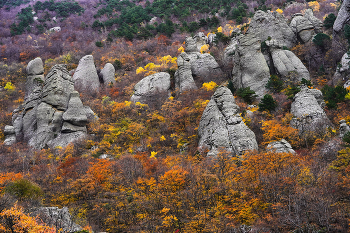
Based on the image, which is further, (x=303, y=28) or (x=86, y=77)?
(x=86, y=77)

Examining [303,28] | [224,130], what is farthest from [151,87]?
[303,28]

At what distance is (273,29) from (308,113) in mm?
21139

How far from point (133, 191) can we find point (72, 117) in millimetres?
18464

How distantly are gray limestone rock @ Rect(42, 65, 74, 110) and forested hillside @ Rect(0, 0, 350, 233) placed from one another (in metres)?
0.20

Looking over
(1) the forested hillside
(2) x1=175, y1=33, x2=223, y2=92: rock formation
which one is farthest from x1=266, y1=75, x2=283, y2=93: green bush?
(2) x1=175, y1=33, x2=223, y2=92: rock formation

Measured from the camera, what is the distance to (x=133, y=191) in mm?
19375

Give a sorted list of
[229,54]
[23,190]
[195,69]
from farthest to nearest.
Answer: [195,69]
[229,54]
[23,190]

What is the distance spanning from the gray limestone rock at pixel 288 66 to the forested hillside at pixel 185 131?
19cm

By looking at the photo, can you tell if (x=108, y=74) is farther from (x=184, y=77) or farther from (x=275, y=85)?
(x=275, y=85)

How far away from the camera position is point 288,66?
114ft

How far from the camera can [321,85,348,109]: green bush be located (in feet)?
84.4

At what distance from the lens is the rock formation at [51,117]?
32.4m

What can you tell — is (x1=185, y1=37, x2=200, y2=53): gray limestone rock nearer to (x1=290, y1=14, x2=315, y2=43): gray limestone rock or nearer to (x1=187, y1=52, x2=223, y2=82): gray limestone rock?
(x1=187, y1=52, x2=223, y2=82): gray limestone rock

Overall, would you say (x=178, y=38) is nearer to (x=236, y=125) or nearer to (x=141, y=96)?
(x=141, y=96)
